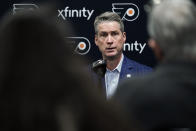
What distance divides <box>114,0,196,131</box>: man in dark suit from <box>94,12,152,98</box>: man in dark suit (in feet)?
10.6

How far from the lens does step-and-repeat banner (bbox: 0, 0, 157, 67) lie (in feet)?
19.8

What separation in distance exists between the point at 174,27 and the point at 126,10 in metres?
3.69

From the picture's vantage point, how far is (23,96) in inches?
52.4

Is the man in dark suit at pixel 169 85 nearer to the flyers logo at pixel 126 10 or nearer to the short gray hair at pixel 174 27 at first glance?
the short gray hair at pixel 174 27

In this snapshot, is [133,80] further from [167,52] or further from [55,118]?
[55,118]

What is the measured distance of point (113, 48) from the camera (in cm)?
612

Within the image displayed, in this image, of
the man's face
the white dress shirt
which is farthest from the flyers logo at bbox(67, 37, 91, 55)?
the white dress shirt

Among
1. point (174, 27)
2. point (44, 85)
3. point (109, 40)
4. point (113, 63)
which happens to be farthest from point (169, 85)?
point (109, 40)

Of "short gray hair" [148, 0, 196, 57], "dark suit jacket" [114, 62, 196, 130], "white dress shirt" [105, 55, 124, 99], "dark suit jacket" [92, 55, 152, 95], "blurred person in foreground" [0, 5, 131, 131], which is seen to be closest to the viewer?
"blurred person in foreground" [0, 5, 131, 131]

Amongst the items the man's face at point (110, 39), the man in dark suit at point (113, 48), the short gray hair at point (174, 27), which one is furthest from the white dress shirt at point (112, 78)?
the short gray hair at point (174, 27)

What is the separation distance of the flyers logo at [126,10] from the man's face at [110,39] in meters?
0.12

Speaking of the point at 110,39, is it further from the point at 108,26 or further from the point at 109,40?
the point at 108,26

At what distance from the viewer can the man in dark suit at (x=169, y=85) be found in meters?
2.28

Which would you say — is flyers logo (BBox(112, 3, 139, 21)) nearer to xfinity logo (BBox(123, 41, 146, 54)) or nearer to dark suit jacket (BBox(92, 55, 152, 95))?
xfinity logo (BBox(123, 41, 146, 54))
